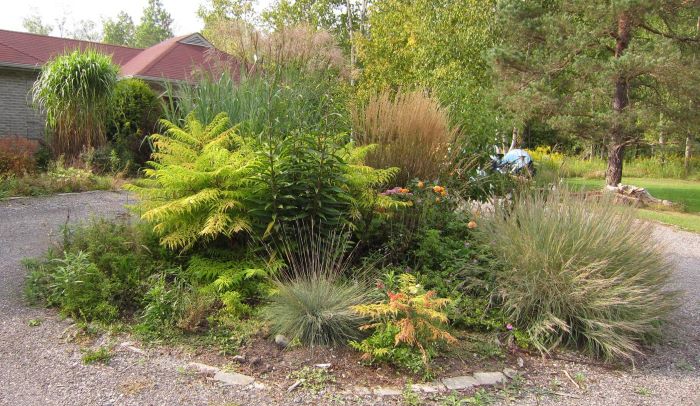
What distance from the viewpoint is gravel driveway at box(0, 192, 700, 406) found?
2938 mm

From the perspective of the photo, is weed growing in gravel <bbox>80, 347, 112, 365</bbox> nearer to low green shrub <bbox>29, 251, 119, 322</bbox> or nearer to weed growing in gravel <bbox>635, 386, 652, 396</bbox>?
low green shrub <bbox>29, 251, 119, 322</bbox>

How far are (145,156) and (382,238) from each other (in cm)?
873

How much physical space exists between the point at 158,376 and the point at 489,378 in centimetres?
201

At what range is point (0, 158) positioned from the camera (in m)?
9.61

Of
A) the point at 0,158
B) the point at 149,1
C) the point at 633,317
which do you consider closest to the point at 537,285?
the point at 633,317

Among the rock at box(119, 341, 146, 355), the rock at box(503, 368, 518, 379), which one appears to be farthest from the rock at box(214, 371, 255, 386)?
the rock at box(503, 368, 518, 379)

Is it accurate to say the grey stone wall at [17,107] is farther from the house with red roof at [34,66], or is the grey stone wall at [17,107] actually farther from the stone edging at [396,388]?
the stone edging at [396,388]

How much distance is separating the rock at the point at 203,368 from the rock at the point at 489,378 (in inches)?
63.7

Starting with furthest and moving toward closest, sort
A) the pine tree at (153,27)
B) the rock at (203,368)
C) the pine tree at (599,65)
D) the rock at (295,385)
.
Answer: the pine tree at (153,27) < the pine tree at (599,65) < the rock at (203,368) < the rock at (295,385)

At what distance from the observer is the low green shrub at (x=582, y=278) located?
387cm

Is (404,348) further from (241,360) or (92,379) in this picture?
(92,379)

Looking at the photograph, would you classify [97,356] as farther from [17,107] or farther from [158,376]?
[17,107]

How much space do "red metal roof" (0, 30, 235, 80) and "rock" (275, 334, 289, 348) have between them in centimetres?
1259

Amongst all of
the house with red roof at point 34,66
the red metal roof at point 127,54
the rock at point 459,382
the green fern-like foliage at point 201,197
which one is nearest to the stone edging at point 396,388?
the rock at point 459,382
